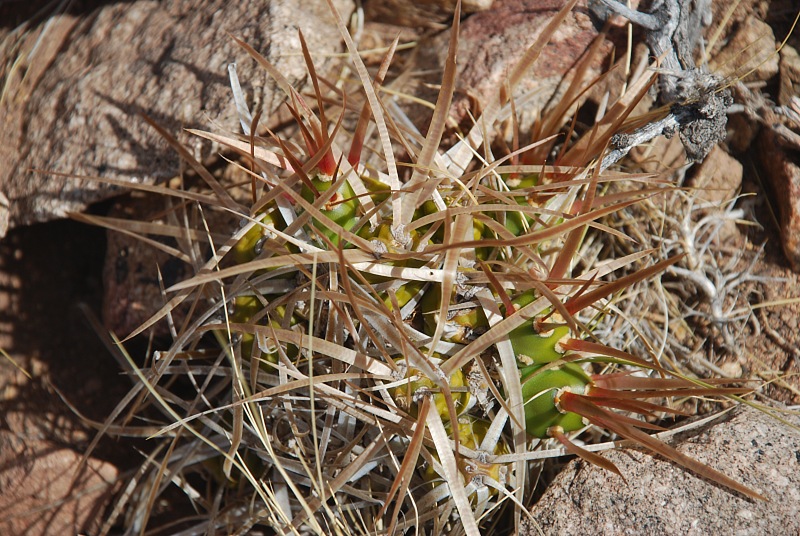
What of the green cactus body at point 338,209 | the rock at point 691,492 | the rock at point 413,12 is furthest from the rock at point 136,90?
the rock at point 691,492

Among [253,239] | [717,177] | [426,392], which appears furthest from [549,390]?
[717,177]

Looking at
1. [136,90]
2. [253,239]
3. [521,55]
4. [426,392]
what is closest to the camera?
[426,392]

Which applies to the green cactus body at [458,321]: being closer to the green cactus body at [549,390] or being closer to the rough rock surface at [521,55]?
the green cactus body at [549,390]

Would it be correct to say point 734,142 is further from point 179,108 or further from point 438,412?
point 179,108

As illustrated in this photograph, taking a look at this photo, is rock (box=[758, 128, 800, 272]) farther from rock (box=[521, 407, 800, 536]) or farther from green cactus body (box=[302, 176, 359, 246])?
green cactus body (box=[302, 176, 359, 246])

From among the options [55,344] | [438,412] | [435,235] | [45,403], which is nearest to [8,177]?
→ [55,344]

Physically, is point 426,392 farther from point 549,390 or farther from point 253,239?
point 253,239

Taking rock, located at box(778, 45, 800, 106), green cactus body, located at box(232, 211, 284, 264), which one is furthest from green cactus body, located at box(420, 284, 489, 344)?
rock, located at box(778, 45, 800, 106)
